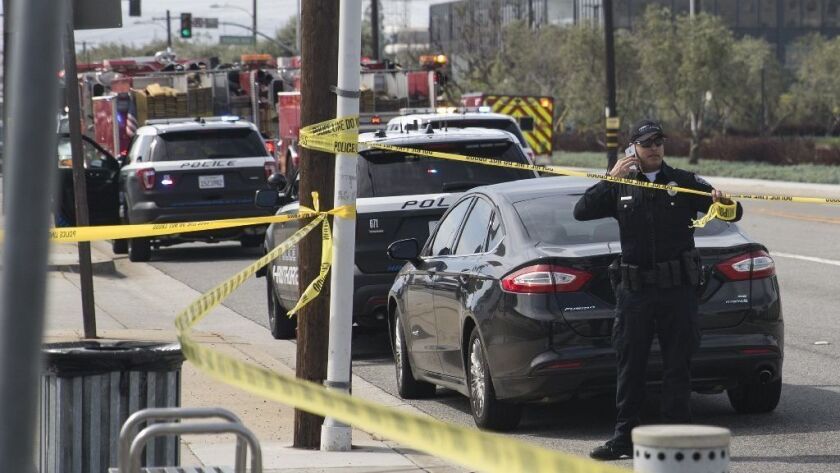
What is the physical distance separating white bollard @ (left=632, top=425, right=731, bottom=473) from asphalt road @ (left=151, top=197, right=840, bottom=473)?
14.8ft

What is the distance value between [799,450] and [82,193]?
616 cm

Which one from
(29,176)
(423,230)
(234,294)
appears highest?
(29,176)

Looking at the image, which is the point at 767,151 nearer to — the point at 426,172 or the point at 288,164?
the point at 288,164

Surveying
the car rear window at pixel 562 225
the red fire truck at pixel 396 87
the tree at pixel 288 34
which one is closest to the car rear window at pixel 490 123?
the red fire truck at pixel 396 87

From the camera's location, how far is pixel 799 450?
8289mm

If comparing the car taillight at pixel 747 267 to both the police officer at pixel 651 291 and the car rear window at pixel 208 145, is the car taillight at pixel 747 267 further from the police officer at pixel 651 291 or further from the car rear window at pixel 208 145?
the car rear window at pixel 208 145

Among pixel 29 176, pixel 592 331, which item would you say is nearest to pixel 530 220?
pixel 592 331

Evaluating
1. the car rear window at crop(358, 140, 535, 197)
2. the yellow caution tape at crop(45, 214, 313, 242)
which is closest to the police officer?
the yellow caution tape at crop(45, 214, 313, 242)

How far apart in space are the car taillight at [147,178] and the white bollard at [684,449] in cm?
1789

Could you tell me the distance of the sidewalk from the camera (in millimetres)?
→ 8070

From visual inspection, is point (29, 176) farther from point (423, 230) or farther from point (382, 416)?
point (423, 230)

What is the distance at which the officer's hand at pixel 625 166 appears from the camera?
Result: 7.99m

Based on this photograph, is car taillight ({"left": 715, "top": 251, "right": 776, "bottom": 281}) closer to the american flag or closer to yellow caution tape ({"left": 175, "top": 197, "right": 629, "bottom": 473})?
yellow caution tape ({"left": 175, "top": 197, "right": 629, "bottom": 473})

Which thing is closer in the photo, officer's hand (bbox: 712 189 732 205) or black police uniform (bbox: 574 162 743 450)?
black police uniform (bbox: 574 162 743 450)
